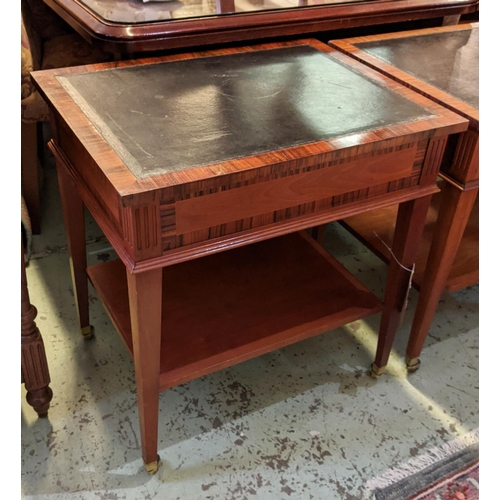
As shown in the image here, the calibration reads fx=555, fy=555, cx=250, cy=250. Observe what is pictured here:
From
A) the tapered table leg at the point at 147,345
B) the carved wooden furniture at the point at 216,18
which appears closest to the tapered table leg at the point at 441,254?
the carved wooden furniture at the point at 216,18

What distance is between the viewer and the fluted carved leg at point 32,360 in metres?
0.94

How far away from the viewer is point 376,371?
1.20 meters

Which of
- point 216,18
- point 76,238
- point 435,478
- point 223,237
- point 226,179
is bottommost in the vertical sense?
point 435,478

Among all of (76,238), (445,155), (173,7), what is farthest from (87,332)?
(445,155)

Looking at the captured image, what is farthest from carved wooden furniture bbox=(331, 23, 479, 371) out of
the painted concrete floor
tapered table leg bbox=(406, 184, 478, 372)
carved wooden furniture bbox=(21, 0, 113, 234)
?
carved wooden furniture bbox=(21, 0, 113, 234)

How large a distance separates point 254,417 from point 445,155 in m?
0.62

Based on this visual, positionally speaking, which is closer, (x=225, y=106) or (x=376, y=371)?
(x=225, y=106)

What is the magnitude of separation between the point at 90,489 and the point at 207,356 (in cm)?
31

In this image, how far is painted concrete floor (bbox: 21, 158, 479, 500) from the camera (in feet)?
3.26

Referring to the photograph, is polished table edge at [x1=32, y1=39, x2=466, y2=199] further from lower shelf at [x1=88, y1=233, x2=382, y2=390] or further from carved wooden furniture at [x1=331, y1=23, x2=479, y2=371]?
lower shelf at [x1=88, y1=233, x2=382, y2=390]

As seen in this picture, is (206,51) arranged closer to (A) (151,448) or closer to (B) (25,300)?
(B) (25,300)

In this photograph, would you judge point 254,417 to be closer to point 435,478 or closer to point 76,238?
point 435,478

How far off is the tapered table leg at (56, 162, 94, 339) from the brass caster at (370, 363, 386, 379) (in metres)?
0.63

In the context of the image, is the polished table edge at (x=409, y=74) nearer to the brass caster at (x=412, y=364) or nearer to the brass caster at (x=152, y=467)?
the brass caster at (x=412, y=364)
